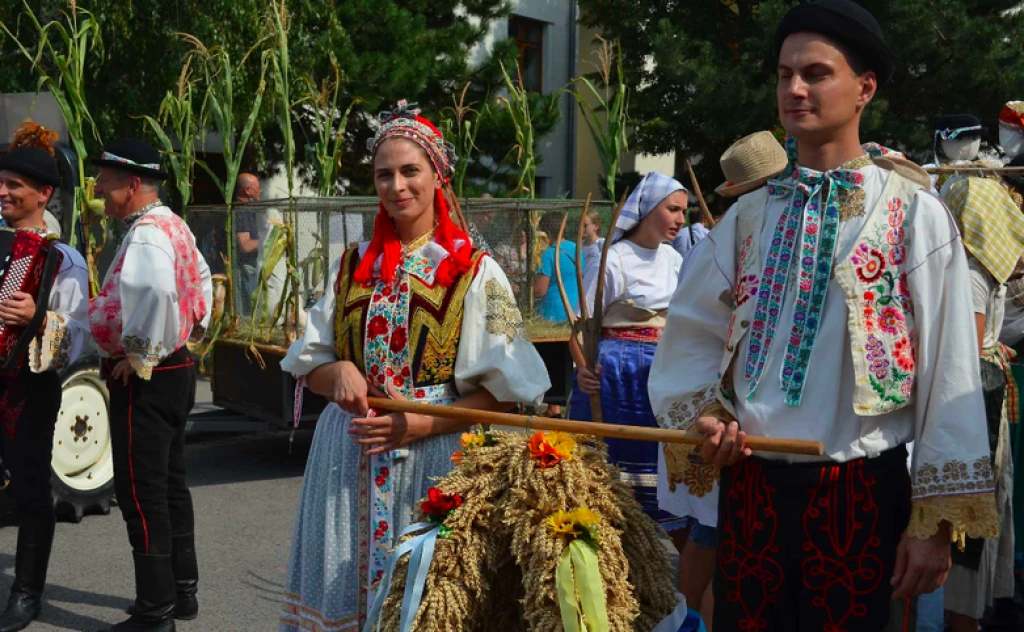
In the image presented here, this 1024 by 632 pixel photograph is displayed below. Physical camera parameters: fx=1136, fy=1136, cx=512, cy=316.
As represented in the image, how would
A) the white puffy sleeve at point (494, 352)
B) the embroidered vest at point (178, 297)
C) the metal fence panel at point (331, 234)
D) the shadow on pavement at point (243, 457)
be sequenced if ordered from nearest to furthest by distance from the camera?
the white puffy sleeve at point (494, 352), the embroidered vest at point (178, 297), the shadow on pavement at point (243, 457), the metal fence panel at point (331, 234)

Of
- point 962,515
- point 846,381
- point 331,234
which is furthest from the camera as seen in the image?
point 331,234

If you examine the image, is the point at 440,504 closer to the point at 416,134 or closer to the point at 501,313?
the point at 501,313

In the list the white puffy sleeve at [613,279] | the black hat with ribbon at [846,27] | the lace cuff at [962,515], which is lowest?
the lace cuff at [962,515]

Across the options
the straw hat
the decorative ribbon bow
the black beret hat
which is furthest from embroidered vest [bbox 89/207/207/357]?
the decorative ribbon bow

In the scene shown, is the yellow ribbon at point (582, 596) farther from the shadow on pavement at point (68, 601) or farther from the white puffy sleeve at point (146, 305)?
the shadow on pavement at point (68, 601)

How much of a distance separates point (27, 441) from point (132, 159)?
3.84 feet

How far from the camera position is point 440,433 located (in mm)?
3098

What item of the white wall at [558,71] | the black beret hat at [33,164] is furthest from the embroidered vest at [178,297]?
the white wall at [558,71]

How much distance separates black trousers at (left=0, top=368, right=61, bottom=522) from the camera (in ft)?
14.4

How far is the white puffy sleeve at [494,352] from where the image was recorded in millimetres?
3023

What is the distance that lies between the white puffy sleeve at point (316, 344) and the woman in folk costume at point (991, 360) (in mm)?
1904

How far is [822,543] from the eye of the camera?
2.16 m

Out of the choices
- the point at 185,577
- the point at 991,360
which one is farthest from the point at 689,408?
the point at 185,577

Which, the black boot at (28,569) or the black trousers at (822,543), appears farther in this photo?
the black boot at (28,569)
